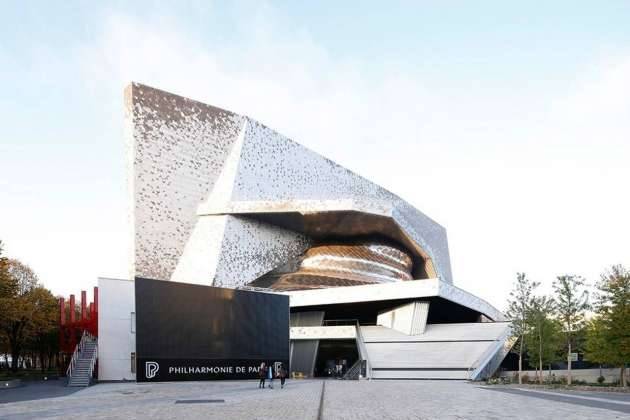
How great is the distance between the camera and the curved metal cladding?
43.8 m

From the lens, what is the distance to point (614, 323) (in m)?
27.7

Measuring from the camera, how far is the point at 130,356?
27.6 m

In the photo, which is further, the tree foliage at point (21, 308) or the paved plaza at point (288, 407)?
the tree foliage at point (21, 308)

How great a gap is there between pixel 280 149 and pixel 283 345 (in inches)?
745

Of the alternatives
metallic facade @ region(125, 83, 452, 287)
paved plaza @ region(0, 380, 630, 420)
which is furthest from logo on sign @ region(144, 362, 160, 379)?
metallic facade @ region(125, 83, 452, 287)

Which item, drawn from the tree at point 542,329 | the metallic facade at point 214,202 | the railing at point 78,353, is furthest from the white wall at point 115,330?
the tree at point 542,329

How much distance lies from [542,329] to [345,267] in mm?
17658

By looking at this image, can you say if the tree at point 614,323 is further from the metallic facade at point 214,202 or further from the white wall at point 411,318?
the metallic facade at point 214,202

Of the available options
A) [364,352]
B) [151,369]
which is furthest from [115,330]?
[364,352]

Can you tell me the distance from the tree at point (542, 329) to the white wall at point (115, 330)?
21394 mm

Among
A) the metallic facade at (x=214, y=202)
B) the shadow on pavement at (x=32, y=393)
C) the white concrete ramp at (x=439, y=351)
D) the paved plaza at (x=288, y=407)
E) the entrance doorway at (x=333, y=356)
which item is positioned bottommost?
the entrance doorway at (x=333, y=356)

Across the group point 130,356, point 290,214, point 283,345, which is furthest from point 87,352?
point 290,214

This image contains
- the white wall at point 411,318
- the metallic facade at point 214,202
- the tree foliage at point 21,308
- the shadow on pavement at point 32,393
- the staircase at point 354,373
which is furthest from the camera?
the white wall at point 411,318

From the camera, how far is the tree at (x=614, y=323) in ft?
89.4
